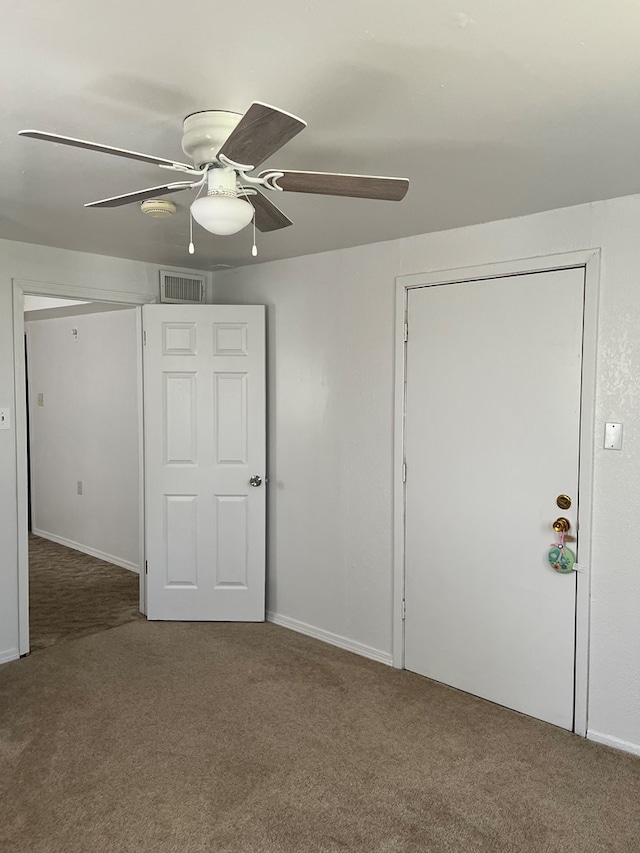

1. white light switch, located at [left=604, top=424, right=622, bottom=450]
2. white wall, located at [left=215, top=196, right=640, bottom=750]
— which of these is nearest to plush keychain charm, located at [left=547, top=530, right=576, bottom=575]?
white wall, located at [left=215, top=196, right=640, bottom=750]

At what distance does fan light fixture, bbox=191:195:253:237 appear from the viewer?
175 cm

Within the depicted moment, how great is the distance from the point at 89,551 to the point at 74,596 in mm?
1154

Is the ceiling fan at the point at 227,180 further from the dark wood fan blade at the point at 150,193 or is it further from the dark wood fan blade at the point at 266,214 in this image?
the dark wood fan blade at the point at 266,214

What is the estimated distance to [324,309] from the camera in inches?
Answer: 152

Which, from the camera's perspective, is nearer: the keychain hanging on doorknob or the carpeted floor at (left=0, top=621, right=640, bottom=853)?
the carpeted floor at (left=0, top=621, right=640, bottom=853)

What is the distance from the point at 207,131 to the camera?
1813 mm

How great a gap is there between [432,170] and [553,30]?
3.07ft

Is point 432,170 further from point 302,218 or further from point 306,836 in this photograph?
point 306,836

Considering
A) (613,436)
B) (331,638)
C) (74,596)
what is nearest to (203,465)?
(331,638)

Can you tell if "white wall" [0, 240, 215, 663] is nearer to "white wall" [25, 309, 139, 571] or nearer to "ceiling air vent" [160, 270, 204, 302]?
"ceiling air vent" [160, 270, 204, 302]

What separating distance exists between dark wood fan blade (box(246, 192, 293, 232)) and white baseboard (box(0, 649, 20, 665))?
2754 mm

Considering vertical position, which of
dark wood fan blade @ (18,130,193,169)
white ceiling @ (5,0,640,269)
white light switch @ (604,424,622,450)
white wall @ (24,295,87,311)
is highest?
white wall @ (24,295,87,311)

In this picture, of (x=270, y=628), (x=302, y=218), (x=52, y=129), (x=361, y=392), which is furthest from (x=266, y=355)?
(x=52, y=129)

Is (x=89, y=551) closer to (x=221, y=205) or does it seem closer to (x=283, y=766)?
(x=283, y=766)
